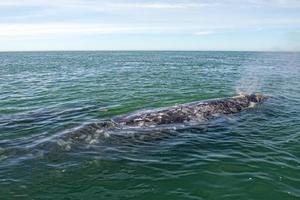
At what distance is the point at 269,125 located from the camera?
17.6 m

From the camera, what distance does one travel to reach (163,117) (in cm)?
1766

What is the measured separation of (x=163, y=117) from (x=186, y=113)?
1.37 m

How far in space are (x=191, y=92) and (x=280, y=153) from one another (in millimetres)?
15131

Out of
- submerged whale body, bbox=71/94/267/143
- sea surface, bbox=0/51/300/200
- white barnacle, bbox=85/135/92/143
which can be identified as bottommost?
sea surface, bbox=0/51/300/200

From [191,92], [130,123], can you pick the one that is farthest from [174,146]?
[191,92]

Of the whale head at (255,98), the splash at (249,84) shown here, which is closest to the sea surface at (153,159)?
the whale head at (255,98)

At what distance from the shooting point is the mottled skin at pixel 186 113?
17219 millimetres

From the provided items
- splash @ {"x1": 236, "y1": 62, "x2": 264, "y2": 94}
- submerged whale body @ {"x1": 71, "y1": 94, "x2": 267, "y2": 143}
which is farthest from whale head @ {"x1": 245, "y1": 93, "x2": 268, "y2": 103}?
splash @ {"x1": 236, "y1": 62, "x2": 264, "y2": 94}

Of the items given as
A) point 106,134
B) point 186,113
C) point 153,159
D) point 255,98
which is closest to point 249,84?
point 255,98

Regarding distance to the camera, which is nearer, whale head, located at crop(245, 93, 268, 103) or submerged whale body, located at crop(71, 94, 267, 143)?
submerged whale body, located at crop(71, 94, 267, 143)

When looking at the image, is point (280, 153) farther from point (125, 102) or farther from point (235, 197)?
point (125, 102)

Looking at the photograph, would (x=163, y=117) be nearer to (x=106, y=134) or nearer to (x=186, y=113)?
(x=186, y=113)

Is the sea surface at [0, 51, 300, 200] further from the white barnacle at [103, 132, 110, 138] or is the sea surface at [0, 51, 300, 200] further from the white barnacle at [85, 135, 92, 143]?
the white barnacle at [85, 135, 92, 143]

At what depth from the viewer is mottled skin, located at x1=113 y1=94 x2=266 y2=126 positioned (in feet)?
56.5
